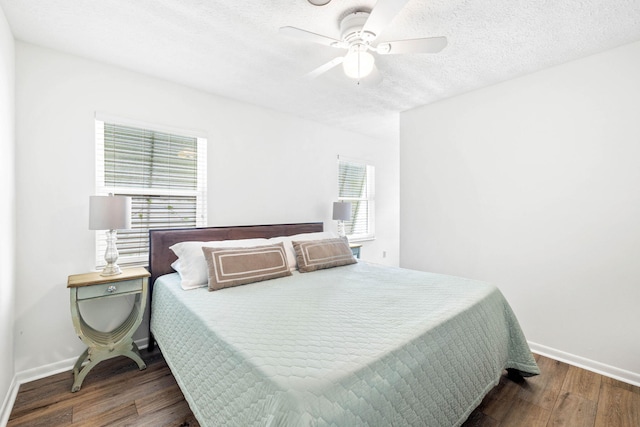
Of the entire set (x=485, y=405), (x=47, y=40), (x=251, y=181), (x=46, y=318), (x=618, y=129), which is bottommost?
(x=485, y=405)

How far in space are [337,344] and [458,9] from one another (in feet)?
6.70

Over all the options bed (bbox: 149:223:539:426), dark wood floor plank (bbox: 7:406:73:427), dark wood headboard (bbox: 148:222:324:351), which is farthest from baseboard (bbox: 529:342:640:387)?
dark wood floor plank (bbox: 7:406:73:427)

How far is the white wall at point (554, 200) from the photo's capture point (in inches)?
85.1

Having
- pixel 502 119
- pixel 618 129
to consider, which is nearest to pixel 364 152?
pixel 502 119

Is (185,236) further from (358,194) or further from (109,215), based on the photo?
(358,194)

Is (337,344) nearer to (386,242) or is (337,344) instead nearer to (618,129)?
(618,129)

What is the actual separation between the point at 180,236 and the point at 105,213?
679mm

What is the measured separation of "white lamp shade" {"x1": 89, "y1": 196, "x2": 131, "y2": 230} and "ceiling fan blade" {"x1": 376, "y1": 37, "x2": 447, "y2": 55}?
84.3 inches

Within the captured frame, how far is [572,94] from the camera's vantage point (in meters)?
2.38

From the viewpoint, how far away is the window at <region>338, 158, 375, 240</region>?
14.5 feet

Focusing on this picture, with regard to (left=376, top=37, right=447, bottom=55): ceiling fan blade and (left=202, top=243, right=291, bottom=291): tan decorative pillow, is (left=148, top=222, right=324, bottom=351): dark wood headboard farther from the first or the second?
(left=376, top=37, right=447, bottom=55): ceiling fan blade

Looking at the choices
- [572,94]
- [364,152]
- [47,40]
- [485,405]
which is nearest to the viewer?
[485,405]

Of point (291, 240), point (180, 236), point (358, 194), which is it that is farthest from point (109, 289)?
point (358, 194)

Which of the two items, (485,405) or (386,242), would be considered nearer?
(485,405)
